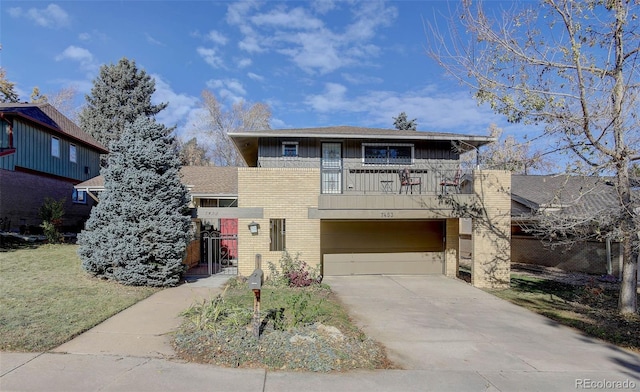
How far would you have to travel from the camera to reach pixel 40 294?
7207 millimetres

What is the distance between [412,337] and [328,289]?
13.1 feet

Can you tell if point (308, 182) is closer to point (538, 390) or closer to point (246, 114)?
point (538, 390)

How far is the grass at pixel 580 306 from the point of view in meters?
6.69

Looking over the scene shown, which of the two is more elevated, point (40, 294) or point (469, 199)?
point (469, 199)

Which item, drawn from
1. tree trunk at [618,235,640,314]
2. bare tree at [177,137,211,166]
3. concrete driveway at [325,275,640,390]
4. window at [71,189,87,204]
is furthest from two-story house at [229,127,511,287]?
bare tree at [177,137,211,166]

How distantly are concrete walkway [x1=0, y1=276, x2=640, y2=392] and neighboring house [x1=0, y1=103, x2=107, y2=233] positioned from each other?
1152 cm

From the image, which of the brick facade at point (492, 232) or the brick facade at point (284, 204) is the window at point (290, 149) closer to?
the brick facade at point (284, 204)

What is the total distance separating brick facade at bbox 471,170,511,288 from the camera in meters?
11.1

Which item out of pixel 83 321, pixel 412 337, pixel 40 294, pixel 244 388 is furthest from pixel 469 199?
pixel 40 294

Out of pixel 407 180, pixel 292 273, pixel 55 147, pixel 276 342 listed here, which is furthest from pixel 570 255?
pixel 55 147

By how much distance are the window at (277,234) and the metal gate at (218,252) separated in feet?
6.64

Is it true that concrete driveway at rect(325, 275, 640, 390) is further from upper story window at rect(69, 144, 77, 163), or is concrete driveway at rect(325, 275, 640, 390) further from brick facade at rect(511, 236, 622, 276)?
upper story window at rect(69, 144, 77, 163)

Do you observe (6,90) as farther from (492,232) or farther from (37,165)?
(492,232)

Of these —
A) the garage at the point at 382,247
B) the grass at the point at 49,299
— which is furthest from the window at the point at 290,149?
the grass at the point at 49,299
